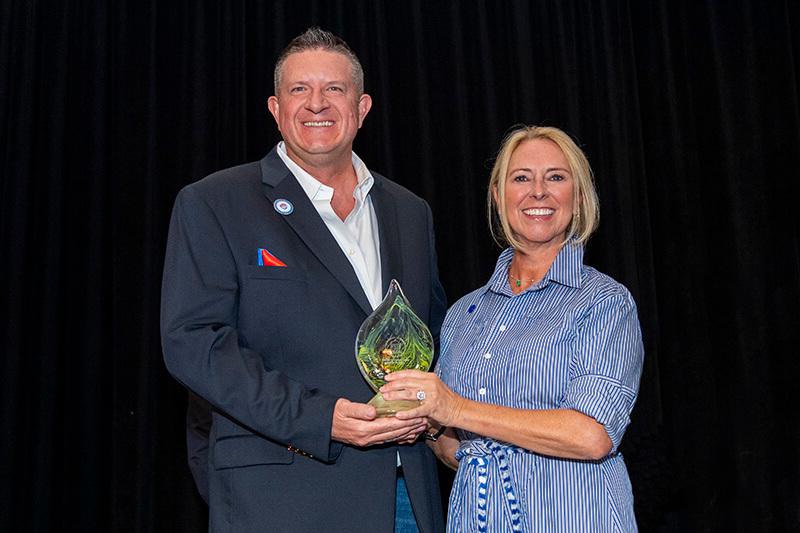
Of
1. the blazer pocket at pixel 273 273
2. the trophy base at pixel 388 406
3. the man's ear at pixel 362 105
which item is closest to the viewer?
the trophy base at pixel 388 406

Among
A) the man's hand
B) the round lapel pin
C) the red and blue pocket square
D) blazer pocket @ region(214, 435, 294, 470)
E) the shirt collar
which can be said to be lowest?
blazer pocket @ region(214, 435, 294, 470)

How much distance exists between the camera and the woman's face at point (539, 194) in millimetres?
2189

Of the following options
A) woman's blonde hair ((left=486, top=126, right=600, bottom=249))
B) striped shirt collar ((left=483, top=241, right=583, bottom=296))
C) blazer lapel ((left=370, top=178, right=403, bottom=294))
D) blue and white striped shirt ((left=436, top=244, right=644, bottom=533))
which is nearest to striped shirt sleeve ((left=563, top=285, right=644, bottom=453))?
blue and white striped shirt ((left=436, top=244, right=644, bottom=533))

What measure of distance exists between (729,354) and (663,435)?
459mm

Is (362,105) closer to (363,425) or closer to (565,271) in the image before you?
(565,271)

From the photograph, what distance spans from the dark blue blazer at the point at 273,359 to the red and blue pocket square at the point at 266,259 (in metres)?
0.01

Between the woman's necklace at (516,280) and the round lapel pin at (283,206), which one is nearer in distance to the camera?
the round lapel pin at (283,206)

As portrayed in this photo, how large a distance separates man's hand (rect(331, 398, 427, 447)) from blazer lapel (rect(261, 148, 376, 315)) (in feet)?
0.85

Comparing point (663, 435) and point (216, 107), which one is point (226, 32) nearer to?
point (216, 107)

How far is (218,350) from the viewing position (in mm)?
1911

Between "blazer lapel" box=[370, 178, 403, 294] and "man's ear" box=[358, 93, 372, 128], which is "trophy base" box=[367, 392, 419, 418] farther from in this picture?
"man's ear" box=[358, 93, 372, 128]

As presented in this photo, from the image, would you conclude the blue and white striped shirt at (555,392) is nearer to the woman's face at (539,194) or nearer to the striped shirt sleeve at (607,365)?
the striped shirt sleeve at (607,365)

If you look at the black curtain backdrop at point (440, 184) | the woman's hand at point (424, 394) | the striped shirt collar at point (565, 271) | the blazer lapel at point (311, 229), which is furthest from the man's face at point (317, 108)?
the black curtain backdrop at point (440, 184)

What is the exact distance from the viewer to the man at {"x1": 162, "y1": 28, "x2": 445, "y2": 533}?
188cm
